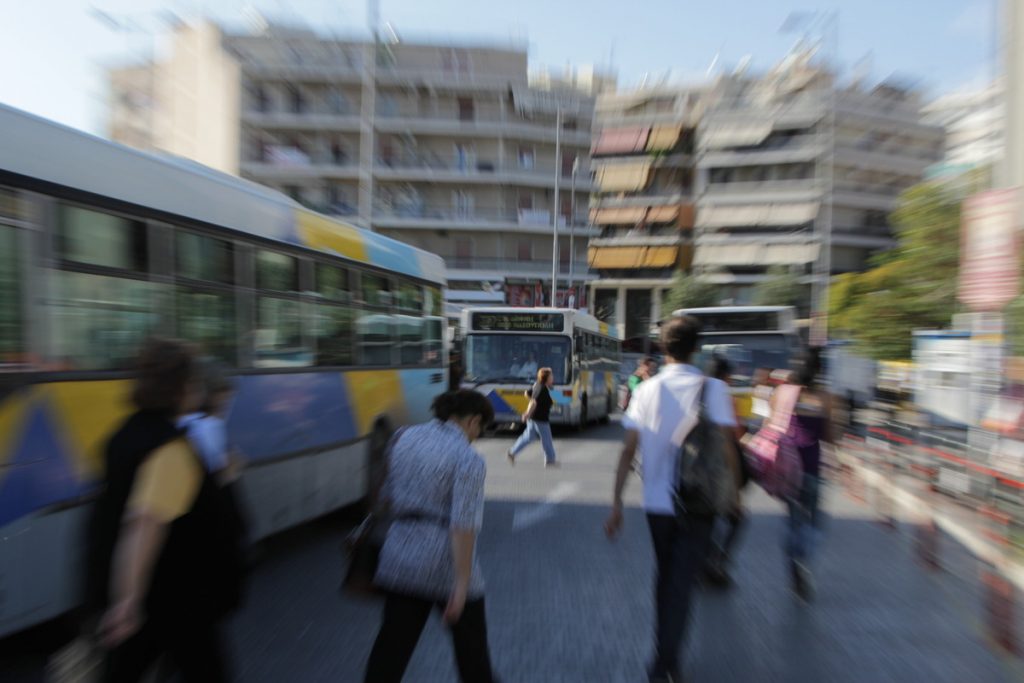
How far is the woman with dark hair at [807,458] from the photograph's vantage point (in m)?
5.76

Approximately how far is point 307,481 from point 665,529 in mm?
3788

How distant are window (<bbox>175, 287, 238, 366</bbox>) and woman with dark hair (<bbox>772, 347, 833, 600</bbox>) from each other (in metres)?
4.06

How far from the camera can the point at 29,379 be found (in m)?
3.97

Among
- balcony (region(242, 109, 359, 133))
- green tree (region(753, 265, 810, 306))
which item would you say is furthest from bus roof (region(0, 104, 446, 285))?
green tree (region(753, 265, 810, 306))

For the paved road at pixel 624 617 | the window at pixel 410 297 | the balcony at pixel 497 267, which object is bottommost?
the paved road at pixel 624 617

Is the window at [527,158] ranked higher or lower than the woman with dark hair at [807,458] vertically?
higher

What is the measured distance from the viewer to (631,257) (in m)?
58.0

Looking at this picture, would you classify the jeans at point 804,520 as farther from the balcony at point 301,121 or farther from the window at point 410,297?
the balcony at point 301,121

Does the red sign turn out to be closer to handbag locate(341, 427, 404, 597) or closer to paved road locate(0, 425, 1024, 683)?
paved road locate(0, 425, 1024, 683)

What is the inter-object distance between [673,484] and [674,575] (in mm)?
441

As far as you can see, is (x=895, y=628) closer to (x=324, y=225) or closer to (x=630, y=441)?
(x=630, y=441)

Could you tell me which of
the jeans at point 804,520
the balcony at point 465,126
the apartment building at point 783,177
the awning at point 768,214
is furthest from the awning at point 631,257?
the jeans at point 804,520

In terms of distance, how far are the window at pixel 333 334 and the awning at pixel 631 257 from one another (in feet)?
167

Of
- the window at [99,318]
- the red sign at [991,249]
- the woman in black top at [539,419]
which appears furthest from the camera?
the woman in black top at [539,419]
